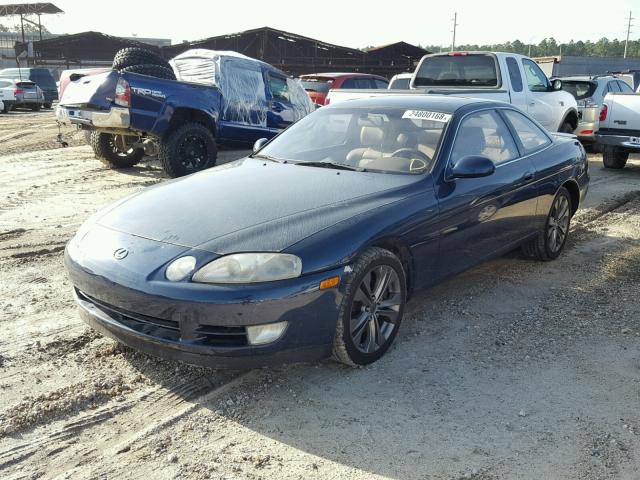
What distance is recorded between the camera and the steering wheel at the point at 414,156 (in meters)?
4.22

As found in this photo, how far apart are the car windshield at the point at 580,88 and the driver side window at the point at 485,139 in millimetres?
10343

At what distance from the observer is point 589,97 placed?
14.1 meters

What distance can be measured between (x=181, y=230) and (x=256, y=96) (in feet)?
25.4

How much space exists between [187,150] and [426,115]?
556 cm

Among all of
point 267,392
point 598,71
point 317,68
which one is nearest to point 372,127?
point 267,392

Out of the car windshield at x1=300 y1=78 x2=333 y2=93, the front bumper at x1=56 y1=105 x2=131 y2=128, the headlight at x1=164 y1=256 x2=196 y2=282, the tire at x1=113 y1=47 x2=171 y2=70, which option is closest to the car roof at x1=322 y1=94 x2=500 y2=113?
the headlight at x1=164 y1=256 x2=196 y2=282

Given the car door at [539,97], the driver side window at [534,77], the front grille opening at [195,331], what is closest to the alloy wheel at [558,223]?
the front grille opening at [195,331]

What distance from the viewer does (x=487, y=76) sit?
9.97 m

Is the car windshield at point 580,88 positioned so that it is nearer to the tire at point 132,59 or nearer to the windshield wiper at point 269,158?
the tire at point 132,59

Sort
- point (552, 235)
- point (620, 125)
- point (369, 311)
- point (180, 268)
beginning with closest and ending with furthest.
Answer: point (180, 268)
point (369, 311)
point (552, 235)
point (620, 125)

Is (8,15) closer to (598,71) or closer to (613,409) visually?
(598,71)

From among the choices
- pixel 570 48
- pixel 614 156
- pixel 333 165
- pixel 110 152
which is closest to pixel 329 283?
pixel 333 165

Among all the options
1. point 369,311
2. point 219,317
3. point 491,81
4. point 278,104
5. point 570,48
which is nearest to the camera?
point 219,317

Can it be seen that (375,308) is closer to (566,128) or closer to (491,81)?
(491,81)
